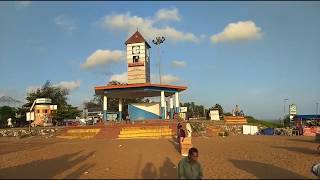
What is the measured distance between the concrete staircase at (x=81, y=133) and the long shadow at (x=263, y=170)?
17012 millimetres

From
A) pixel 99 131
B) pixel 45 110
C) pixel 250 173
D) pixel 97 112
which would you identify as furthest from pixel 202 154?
pixel 97 112

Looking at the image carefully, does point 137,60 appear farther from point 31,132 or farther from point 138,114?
point 31,132

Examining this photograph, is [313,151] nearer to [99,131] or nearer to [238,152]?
[238,152]

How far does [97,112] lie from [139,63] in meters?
22.3

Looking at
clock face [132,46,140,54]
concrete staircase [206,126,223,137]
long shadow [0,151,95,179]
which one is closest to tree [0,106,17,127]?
clock face [132,46,140,54]

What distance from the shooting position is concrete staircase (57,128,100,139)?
3180cm

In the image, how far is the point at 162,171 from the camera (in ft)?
45.1

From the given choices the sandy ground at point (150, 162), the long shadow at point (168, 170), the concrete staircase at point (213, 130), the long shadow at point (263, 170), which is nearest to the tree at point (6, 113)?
the concrete staircase at point (213, 130)

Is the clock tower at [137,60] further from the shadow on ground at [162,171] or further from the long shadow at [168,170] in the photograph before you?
the shadow on ground at [162,171]

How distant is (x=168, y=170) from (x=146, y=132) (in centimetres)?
1678

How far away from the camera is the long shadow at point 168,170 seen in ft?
41.4

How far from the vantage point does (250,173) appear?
44.0ft

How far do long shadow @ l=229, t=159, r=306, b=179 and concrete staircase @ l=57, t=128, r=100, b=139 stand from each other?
17012 mm

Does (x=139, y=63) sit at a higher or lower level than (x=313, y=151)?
higher
